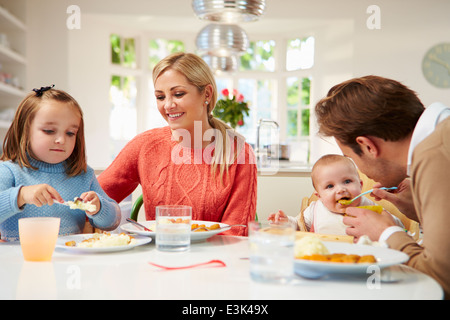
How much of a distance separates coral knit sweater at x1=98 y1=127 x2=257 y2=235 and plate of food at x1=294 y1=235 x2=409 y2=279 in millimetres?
790

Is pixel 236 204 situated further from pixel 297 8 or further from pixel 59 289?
pixel 297 8

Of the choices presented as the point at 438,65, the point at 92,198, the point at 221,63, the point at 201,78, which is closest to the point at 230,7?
the point at 201,78

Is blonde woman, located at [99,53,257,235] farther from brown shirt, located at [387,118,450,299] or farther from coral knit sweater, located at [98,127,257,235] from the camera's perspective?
brown shirt, located at [387,118,450,299]

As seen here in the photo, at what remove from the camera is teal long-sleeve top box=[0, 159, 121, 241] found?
143 centimetres

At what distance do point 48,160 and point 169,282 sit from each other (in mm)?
836

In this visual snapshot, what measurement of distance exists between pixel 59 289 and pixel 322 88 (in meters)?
7.16

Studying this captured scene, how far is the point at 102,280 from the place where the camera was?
873 millimetres

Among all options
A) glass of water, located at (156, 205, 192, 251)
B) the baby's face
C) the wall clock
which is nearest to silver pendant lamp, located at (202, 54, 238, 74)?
the baby's face

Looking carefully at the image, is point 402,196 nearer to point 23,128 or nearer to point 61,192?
point 61,192

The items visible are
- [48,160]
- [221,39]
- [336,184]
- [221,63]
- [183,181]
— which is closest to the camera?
[48,160]

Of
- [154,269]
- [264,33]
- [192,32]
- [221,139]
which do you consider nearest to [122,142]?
[192,32]

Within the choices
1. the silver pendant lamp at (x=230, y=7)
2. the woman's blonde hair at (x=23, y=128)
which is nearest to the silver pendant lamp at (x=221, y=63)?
the silver pendant lamp at (x=230, y=7)

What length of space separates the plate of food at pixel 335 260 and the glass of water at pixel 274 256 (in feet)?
0.08

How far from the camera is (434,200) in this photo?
3.00ft
